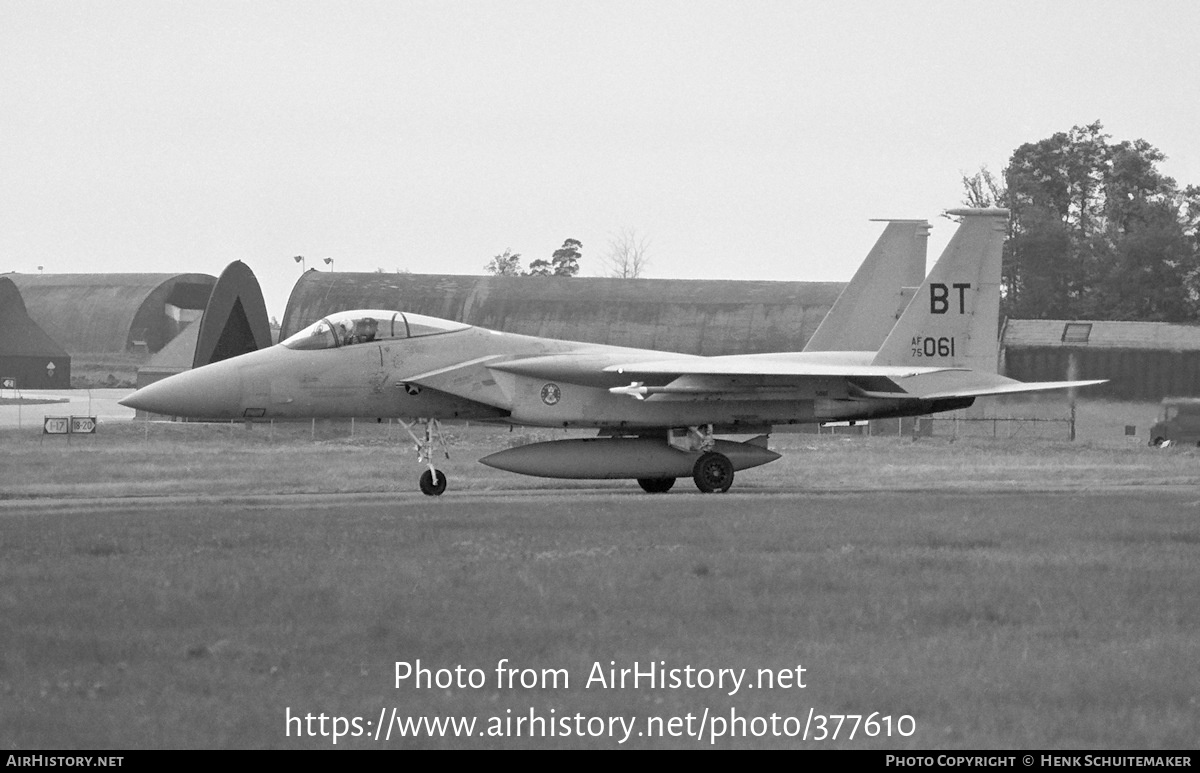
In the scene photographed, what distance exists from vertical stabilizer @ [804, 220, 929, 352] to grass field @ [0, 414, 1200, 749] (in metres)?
5.69

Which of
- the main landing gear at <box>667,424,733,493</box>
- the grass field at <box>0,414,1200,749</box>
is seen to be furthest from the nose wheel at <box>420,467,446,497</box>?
the main landing gear at <box>667,424,733,493</box>

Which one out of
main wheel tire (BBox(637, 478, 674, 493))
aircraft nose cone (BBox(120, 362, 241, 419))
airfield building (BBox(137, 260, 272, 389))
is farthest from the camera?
airfield building (BBox(137, 260, 272, 389))


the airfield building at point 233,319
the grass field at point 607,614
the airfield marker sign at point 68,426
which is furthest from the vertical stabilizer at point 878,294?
the airfield building at point 233,319

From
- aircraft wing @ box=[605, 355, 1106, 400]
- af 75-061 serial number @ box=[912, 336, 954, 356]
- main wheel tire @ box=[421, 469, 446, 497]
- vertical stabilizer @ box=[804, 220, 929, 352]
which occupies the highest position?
vertical stabilizer @ box=[804, 220, 929, 352]

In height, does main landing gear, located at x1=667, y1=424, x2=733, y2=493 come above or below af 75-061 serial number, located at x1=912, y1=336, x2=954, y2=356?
below

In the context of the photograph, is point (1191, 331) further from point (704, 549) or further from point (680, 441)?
point (704, 549)

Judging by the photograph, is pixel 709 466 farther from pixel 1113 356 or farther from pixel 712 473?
pixel 1113 356

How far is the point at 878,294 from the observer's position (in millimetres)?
25906

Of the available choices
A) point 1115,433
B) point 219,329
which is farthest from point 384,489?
point 1115,433

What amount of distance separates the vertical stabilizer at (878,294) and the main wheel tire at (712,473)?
11.4 ft

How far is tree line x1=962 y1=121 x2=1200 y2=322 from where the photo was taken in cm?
6662

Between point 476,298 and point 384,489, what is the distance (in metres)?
25.9

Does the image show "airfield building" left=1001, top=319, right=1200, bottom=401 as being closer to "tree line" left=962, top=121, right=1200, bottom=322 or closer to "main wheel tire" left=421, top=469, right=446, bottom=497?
"tree line" left=962, top=121, right=1200, bottom=322

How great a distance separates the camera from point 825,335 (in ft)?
85.2
